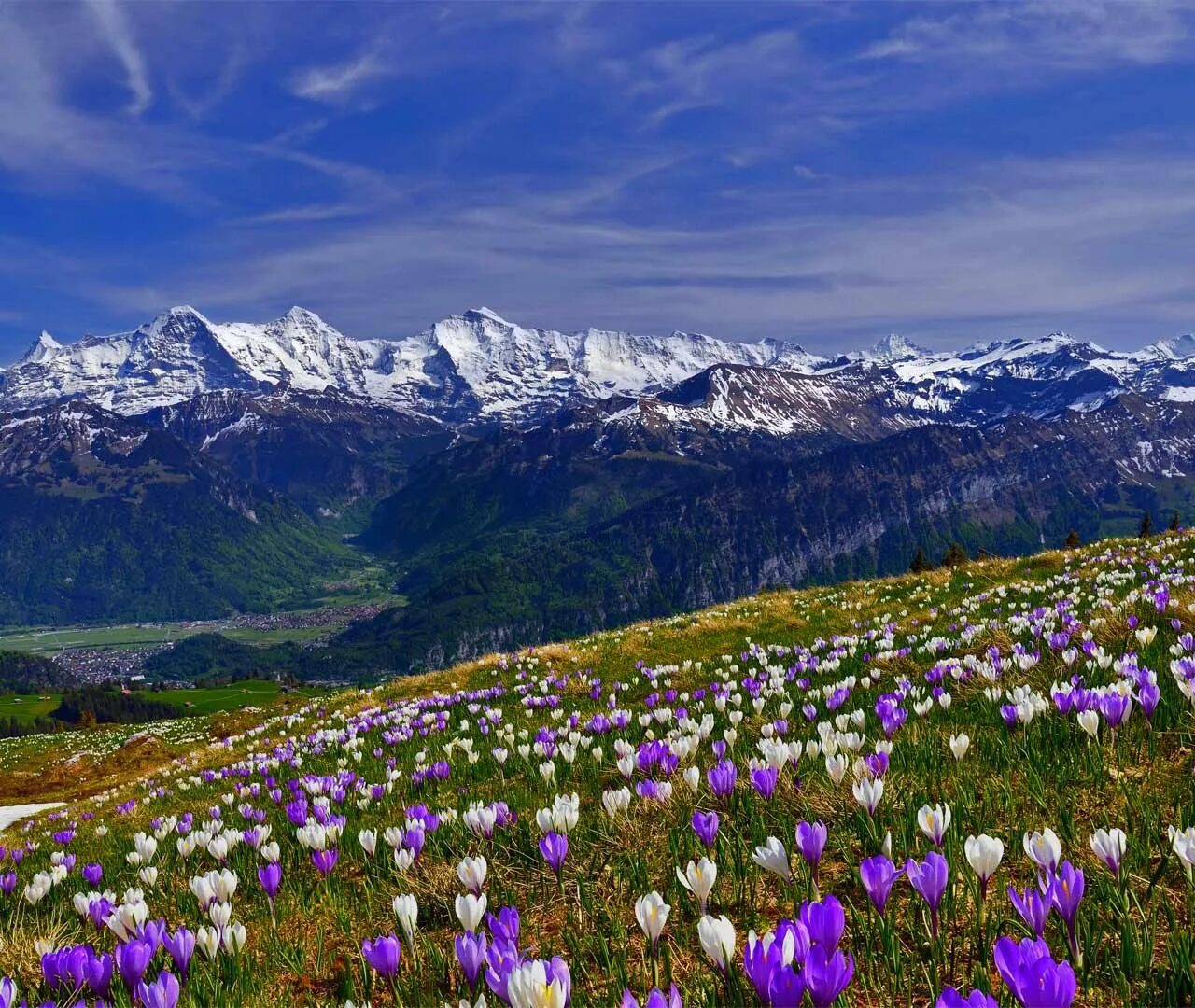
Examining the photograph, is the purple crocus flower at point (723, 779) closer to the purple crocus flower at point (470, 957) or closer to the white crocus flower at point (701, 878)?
the white crocus flower at point (701, 878)

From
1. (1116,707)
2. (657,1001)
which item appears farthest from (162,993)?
(1116,707)

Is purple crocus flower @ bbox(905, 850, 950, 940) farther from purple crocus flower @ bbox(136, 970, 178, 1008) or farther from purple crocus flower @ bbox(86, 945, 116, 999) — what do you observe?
purple crocus flower @ bbox(86, 945, 116, 999)

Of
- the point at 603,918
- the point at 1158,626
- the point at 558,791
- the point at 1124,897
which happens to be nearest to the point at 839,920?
the point at 1124,897

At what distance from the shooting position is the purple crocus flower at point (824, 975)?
6.05ft

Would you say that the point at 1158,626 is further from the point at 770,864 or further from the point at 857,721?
the point at 770,864

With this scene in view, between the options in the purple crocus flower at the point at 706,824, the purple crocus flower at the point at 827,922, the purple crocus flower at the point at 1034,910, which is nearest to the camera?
the purple crocus flower at the point at 827,922

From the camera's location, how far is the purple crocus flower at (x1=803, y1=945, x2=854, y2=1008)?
1.84 meters

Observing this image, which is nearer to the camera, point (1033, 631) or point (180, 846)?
point (180, 846)

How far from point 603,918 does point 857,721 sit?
2.82 m

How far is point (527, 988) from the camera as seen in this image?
81.8 inches

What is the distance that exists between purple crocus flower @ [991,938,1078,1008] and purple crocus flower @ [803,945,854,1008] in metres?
0.36

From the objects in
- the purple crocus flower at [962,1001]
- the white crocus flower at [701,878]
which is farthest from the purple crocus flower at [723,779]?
the purple crocus flower at [962,1001]

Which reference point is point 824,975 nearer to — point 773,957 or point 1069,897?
point 773,957

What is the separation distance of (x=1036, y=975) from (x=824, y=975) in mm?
475
